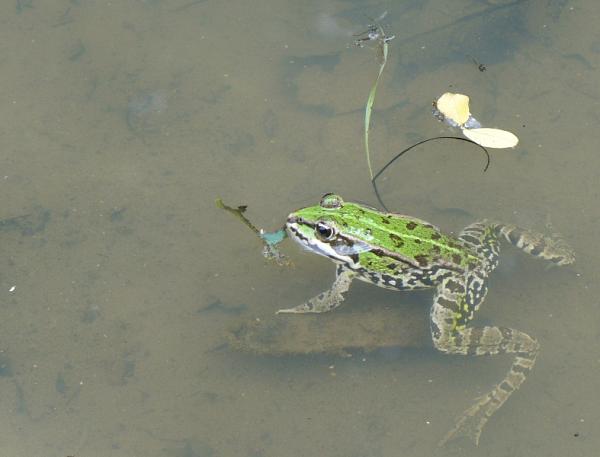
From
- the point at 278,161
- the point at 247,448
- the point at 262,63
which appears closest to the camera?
the point at 247,448

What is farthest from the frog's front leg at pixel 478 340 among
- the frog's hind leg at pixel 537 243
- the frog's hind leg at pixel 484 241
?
the frog's hind leg at pixel 537 243

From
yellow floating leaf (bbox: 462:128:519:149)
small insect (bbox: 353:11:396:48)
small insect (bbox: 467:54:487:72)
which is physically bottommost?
yellow floating leaf (bbox: 462:128:519:149)

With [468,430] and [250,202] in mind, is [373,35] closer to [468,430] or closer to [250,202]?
[250,202]

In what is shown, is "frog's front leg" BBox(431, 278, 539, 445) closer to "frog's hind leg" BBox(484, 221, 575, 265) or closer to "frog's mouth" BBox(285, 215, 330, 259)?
"frog's hind leg" BBox(484, 221, 575, 265)

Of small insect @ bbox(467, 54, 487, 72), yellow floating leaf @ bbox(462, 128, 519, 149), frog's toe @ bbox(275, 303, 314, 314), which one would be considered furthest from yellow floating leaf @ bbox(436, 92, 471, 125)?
frog's toe @ bbox(275, 303, 314, 314)

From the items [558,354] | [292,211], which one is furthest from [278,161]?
[558,354]

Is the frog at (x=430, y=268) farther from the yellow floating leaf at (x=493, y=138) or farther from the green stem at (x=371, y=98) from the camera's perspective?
the yellow floating leaf at (x=493, y=138)

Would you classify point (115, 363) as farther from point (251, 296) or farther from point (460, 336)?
point (460, 336)
